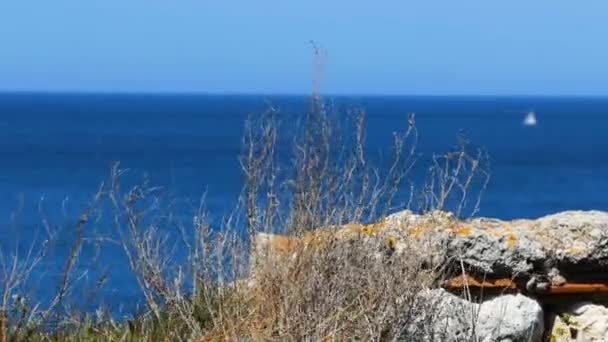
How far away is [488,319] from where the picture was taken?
19.8 ft

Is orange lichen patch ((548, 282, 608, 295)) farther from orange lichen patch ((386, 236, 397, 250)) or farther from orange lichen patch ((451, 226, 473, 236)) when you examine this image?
orange lichen patch ((386, 236, 397, 250))

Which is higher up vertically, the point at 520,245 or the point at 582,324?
the point at 520,245

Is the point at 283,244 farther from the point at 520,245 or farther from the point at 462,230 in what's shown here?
the point at 520,245

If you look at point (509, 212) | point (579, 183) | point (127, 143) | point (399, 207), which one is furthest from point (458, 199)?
point (127, 143)

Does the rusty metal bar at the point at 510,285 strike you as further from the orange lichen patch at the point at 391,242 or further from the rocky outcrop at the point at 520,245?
the orange lichen patch at the point at 391,242

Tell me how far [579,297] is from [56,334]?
2.16m

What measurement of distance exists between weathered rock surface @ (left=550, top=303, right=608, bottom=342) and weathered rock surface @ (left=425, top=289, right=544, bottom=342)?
105 mm

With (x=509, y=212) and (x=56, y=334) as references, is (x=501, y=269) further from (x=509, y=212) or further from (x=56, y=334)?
(x=509, y=212)

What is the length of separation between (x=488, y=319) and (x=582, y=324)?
444 mm

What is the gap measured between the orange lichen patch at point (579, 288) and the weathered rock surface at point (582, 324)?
6 centimetres

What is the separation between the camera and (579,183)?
196ft

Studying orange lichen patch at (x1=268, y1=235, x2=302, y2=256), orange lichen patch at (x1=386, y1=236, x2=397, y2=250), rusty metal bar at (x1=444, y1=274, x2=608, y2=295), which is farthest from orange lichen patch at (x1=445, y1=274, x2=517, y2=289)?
orange lichen patch at (x1=268, y1=235, x2=302, y2=256)

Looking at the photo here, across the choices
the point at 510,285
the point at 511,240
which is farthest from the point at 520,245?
the point at 510,285

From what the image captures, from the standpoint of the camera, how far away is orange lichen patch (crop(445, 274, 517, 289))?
5.98 metres
